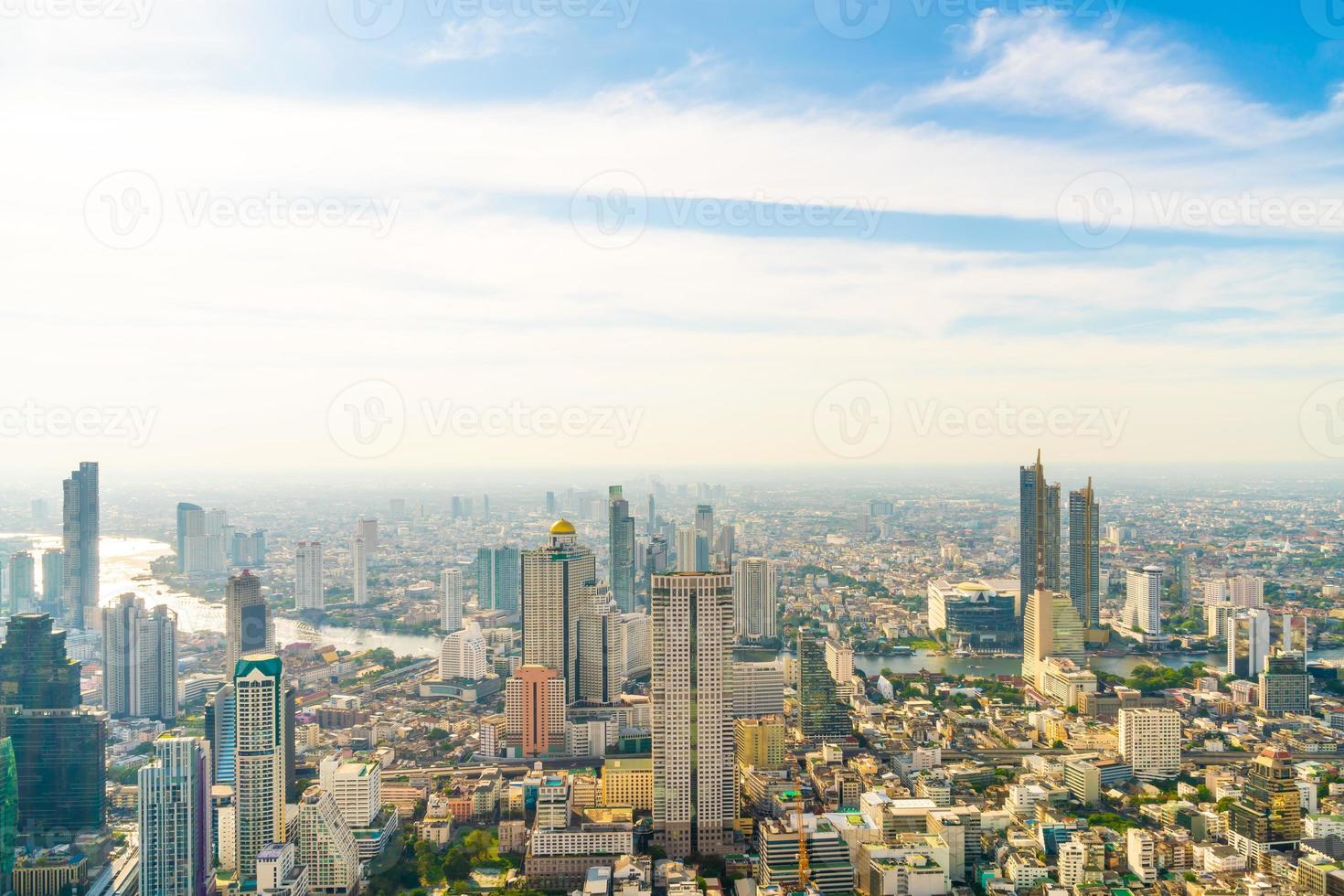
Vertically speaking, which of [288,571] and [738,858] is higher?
[288,571]

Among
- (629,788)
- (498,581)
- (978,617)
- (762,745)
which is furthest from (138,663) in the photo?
(978,617)

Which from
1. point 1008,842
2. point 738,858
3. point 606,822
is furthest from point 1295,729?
point 606,822

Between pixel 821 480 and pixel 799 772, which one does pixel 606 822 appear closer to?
pixel 799 772

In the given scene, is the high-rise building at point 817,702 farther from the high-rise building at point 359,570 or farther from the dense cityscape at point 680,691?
the high-rise building at point 359,570

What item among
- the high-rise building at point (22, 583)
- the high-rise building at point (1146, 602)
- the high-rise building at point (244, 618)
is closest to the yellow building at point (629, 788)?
the high-rise building at point (244, 618)

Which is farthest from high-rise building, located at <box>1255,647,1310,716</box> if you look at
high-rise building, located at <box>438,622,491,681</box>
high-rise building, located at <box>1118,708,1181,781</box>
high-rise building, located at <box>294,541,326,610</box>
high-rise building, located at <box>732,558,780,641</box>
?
high-rise building, located at <box>294,541,326,610</box>

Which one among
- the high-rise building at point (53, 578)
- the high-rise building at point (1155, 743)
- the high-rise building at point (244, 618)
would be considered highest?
the high-rise building at point (53, 578)

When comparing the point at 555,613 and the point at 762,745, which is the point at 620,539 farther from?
the point at 762,745
